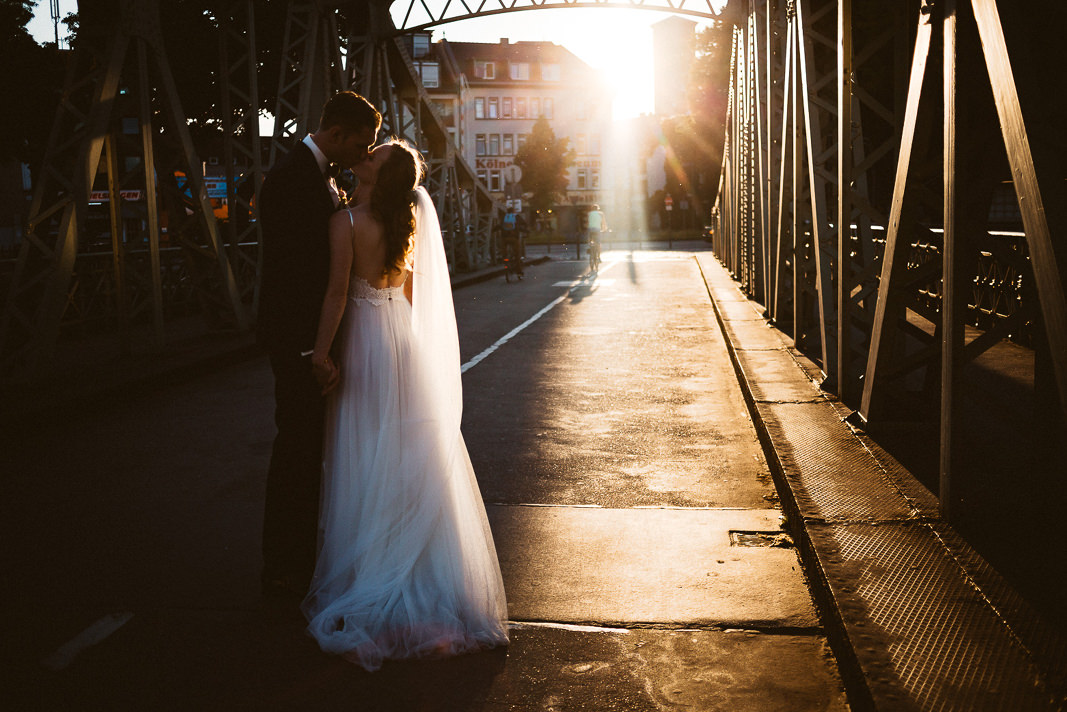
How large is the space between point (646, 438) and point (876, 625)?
4.13m

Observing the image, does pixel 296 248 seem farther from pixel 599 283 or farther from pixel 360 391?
pixel 599 283

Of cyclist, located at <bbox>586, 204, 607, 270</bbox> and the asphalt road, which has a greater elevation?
cyclist, located at <bbox>586, 204, 607, 270</bbox>

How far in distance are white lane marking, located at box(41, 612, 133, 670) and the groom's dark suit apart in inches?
22.2

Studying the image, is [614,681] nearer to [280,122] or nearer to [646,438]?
[646,438]

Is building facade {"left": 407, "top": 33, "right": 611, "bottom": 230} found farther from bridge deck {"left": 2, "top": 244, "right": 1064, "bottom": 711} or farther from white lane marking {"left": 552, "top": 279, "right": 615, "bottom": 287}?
bridge deck {"left": 2, "top": 244, "right": 1064, "bottom": 711}

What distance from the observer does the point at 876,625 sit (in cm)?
346

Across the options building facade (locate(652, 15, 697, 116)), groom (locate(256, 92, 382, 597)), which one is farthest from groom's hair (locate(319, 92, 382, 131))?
building facade (locate(652, 15, 697, 116))

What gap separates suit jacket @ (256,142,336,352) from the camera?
13.6 feet

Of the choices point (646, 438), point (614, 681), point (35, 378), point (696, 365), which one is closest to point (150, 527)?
point (614, 681)

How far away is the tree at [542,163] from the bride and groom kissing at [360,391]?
78.5m

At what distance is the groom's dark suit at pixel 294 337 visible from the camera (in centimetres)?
416

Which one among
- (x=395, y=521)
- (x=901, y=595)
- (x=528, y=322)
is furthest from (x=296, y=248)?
(x=528, y=322)

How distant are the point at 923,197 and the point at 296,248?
442cm

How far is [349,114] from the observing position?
418cm
